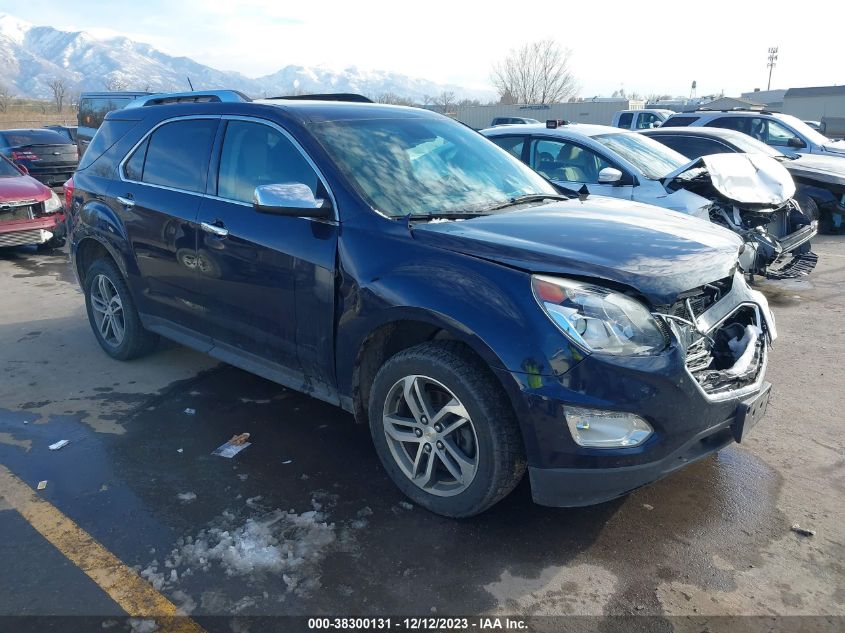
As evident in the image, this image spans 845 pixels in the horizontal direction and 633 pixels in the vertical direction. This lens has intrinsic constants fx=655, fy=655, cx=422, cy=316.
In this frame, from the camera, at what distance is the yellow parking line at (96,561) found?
2559 millimetres

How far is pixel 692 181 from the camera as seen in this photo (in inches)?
265

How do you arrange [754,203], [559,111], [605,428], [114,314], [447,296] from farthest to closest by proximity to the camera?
[559,111] → [754,203] → [114,314] → [447,296] → [605,428]

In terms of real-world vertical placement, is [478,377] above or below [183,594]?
above

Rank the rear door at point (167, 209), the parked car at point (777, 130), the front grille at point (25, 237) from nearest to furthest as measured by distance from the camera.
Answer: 1. the rear door at point (167, 209)
2. the front grille at point (25, 237)
3. the parked car at point (777, 130)

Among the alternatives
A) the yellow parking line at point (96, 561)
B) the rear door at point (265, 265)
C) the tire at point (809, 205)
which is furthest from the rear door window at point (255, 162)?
the tire at point (809, 205)

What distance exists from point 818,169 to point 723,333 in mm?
8649

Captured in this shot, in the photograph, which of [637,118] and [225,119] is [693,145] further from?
[637,118]

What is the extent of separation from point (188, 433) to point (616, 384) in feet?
8.97

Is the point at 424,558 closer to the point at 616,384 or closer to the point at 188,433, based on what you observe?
the point at 616,384

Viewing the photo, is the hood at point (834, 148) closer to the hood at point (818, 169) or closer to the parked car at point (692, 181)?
the hood at point (818, 169)

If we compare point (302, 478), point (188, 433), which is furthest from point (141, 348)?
point (302, 478)

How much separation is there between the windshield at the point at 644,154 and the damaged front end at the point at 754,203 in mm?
399

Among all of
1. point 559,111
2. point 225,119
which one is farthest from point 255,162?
point 559,111

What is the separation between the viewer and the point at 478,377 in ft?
9.29
